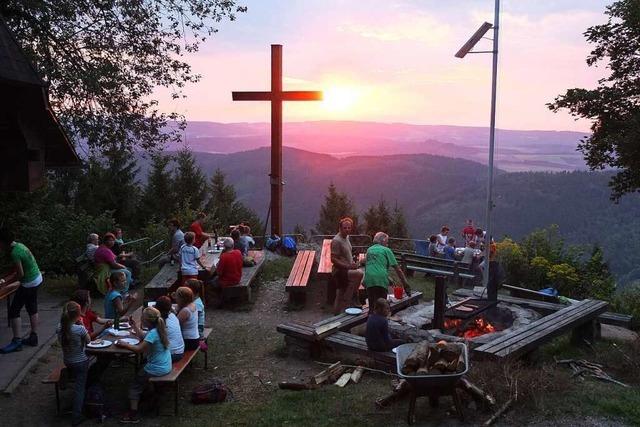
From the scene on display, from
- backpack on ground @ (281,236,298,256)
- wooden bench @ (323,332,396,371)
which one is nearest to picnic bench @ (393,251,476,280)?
backpack on ground @ (281,236,298,256)

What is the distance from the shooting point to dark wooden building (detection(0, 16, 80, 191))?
16.2ft

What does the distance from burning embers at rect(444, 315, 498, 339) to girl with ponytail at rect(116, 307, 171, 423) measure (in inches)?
167

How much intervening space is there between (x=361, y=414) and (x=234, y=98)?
11.6 m

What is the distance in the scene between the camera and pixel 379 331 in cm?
757

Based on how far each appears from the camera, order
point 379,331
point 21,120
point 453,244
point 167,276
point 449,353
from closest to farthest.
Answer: point 21,120 < point 449,353 < point 379,331 < point 167,276 < point 453,244

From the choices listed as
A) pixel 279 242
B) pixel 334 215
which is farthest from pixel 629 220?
pixel 279 242

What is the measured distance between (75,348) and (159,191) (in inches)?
1152

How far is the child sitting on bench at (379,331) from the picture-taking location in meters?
7.54

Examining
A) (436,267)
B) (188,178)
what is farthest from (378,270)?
(188,178)

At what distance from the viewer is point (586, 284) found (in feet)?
61.1

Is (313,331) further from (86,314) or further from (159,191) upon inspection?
(159,191)

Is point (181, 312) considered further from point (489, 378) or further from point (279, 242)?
point (279, 242)

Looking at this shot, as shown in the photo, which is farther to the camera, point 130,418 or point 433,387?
point 130,418

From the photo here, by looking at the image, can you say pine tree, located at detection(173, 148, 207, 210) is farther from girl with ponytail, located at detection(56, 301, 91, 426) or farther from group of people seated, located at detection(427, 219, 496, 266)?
girl with ponytail, located at detection(56, 301, 91, 426)
